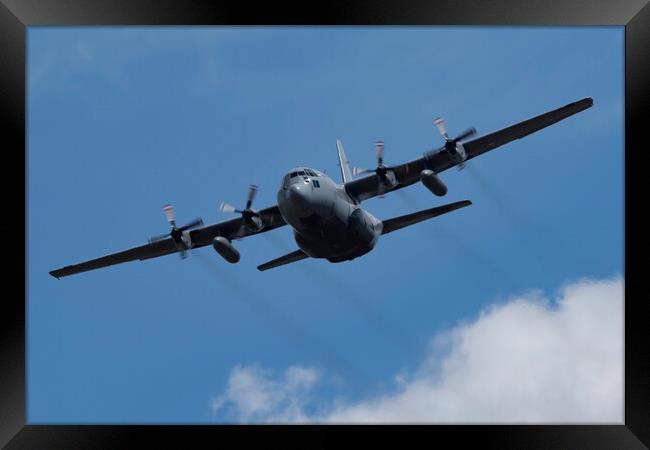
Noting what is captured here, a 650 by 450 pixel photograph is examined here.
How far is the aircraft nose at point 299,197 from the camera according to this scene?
22.0m

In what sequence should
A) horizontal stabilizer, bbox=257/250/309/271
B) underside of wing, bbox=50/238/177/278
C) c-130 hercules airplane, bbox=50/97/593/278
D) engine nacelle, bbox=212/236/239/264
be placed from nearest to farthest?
c-130 hercules airplane, bbox=50/97/593/278 → engine nacelle, bbox=212/236/239/264 → horizontal stabilizer, bbox=257/250/309/271 → underside of wing, bbox=50/238/177/278

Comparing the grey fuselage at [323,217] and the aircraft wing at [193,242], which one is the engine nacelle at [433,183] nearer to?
the grey fuselage at [323,217]

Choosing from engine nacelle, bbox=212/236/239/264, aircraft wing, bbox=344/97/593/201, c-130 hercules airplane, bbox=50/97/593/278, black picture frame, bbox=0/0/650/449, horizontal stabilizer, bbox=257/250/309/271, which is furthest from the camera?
horizontal stabilizer, bbox=257/250/309/271

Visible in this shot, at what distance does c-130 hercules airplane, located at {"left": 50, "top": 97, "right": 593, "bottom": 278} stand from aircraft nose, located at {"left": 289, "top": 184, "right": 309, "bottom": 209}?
1.0 inches

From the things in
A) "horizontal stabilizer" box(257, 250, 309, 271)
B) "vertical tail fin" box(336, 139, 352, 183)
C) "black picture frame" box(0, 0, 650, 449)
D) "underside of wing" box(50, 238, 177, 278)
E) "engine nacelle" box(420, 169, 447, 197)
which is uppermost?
"vertical tail fin" box(336, 139, 352, 183)

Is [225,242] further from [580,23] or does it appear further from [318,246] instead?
[580,23]

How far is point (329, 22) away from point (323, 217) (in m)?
8.57

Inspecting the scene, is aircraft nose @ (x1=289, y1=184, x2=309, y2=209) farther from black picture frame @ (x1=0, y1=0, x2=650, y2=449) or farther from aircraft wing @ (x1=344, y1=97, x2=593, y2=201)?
black picture frame @ (x1=0, y1=0, x2=650, y2=449)

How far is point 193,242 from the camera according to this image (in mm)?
25656

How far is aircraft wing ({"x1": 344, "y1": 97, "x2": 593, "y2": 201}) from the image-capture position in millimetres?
20531

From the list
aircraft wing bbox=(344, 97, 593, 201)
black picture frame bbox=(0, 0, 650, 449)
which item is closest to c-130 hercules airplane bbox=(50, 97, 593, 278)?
aircraft wing bbox=(344, 97, 593, 201)

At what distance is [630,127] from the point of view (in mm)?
14094

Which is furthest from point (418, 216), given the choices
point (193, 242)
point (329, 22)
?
point (329, 22)

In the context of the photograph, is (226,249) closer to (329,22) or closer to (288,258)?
(288,258)
